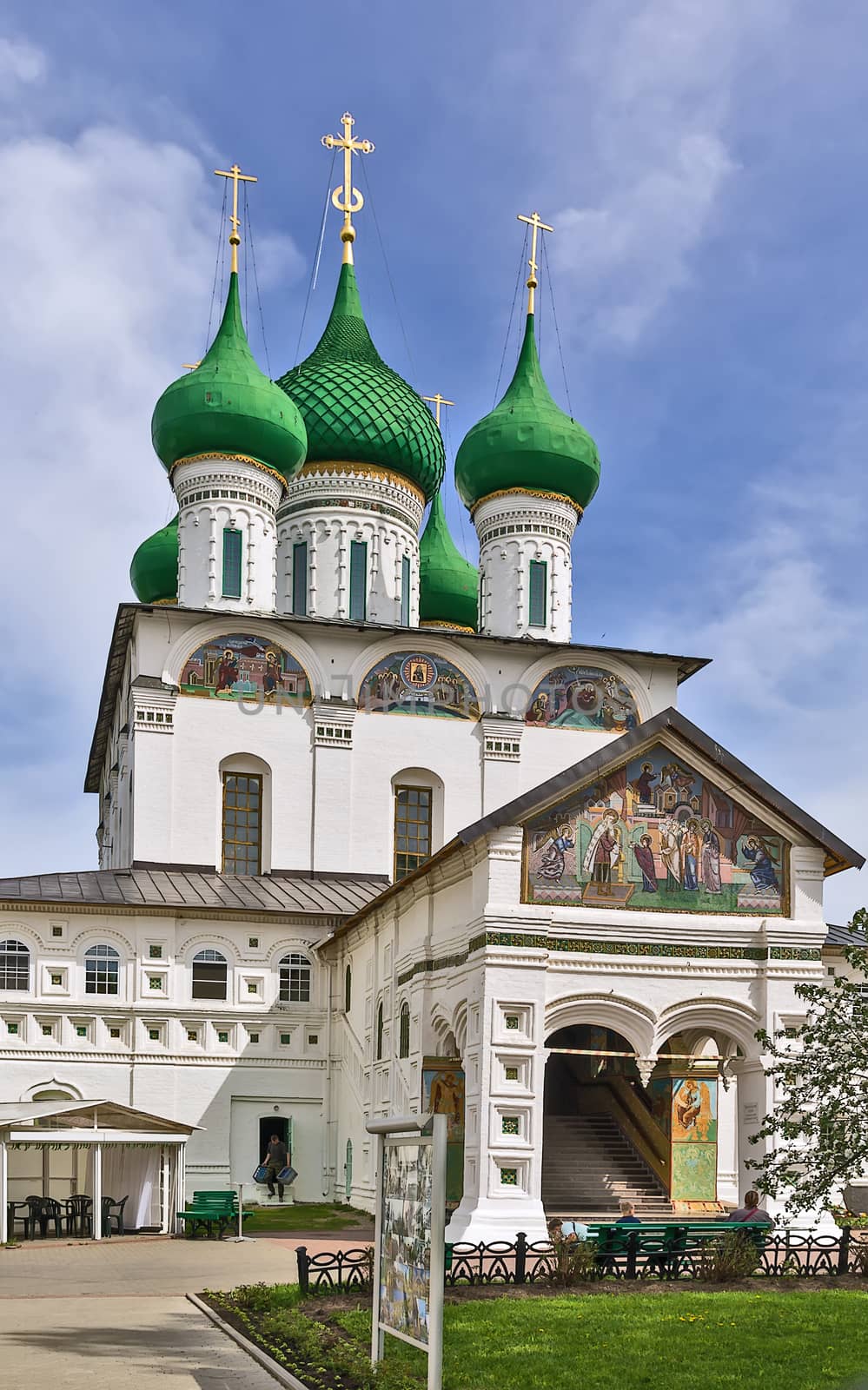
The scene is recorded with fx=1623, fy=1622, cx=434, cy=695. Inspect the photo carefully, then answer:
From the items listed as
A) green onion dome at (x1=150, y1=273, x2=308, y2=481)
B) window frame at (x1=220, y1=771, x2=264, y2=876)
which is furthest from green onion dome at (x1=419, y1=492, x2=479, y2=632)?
window frame at (x1=220, y1=771, x2=264, y2=876)

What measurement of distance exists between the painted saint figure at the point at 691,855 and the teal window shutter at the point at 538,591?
1235cm

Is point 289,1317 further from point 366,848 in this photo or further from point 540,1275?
point 366,848

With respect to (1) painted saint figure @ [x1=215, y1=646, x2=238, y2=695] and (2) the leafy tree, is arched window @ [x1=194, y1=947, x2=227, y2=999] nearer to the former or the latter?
(1) painted saint figure @ [x1=215, y1=646, x2=238, y2=695]

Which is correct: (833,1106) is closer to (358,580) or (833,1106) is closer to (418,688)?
(418,688)

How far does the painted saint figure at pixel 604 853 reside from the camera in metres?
16.9

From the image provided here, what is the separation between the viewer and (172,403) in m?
27.8

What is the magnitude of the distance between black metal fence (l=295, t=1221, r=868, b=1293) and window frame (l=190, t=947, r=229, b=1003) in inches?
408

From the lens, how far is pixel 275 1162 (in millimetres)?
22969

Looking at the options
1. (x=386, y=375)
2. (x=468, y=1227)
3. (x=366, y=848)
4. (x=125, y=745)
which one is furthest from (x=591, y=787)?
(x=386, y=375)

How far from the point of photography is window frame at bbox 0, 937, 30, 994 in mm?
22891

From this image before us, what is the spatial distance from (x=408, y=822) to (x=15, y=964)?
280 inches

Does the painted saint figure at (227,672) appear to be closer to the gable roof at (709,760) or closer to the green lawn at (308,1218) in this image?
the green lawn at (308,1218)

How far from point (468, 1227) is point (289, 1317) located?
4.95 meters

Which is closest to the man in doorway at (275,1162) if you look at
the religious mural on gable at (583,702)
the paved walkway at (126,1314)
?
the paved walkway at (126,1314)
